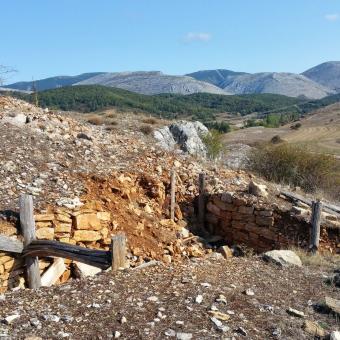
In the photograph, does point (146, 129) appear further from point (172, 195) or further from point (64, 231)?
point (64, 231)

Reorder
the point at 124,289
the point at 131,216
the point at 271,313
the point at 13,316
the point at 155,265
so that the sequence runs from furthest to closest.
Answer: the point at 131,216
the point at 155,265
the point at 124,289
the point at 271,313
the point at 13,316

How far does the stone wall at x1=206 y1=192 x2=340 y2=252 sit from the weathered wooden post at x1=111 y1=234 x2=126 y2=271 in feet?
15.1

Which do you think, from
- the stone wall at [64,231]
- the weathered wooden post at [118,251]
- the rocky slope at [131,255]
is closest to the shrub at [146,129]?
the rocky slope at [131,255]

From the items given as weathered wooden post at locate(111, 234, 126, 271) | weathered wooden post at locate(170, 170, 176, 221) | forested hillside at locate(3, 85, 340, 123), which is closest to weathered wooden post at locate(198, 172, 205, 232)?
weathered wooden post at locate(170, 170, 176, 221)

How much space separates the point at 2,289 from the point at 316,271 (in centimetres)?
515

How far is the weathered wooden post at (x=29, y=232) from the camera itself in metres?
7.07

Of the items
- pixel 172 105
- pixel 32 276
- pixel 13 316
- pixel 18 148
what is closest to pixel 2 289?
pixel 32 276

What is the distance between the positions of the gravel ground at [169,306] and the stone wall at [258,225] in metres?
2.78

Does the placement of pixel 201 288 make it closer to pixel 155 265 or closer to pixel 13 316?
pixel 155 265

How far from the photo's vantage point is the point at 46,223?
784 cm

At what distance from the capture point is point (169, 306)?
5379mm

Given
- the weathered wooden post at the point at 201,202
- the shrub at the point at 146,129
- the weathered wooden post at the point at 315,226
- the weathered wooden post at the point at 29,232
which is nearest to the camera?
the weathered wooden post at the point at 29,232

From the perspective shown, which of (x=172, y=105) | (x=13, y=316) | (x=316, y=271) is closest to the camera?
(x=13, y=316)

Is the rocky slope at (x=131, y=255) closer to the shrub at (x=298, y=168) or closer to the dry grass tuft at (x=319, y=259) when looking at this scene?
the dry grass tuft at (x=319, y=259)
